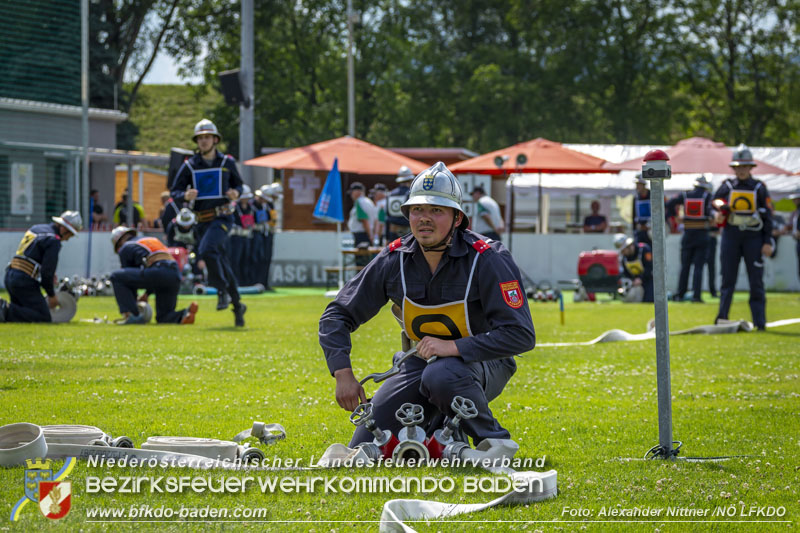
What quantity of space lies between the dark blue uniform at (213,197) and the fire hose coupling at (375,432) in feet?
30.0

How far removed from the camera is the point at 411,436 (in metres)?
5.62

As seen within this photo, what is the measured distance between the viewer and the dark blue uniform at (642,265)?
22.8 metres

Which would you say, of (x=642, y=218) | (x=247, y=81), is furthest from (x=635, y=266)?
(x=247, y=81)

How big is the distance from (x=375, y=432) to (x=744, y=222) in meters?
10.0

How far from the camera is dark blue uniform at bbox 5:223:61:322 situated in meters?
14.7

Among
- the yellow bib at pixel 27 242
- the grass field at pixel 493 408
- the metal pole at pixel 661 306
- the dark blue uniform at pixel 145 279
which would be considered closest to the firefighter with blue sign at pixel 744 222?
the grass field at pixel 493 408

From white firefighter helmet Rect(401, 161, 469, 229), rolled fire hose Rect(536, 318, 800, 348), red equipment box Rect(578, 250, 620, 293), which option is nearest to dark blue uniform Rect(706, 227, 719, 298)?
red equipment box Rect(578, 250, 620, 293)

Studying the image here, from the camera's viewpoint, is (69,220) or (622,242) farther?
(622,242)

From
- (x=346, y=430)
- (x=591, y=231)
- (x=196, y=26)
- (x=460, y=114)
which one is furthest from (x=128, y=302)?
(x=460, y=114)

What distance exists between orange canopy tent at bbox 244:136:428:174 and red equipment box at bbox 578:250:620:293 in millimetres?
4337

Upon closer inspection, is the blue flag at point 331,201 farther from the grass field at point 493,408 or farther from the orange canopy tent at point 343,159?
the grass field at point 493,408

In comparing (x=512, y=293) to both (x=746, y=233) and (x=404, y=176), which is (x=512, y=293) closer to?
(x=746, y=233)

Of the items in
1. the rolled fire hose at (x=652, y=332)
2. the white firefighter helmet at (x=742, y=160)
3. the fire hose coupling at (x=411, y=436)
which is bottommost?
the rolled fire hose at (x=652, y=332)

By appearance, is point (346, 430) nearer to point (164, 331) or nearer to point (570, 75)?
point (164, 331)
